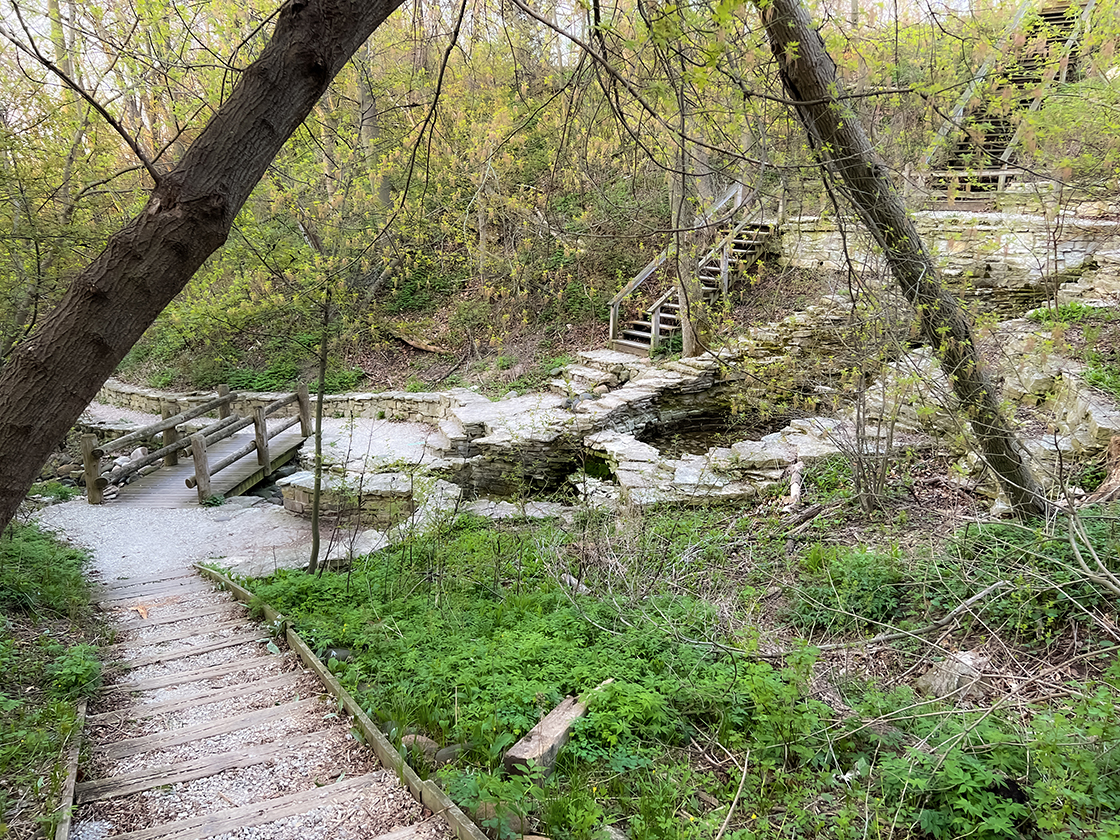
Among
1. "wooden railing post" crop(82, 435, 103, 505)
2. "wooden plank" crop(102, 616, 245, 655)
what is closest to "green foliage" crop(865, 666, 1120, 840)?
"wooden plank" crop(102, 616, 245, 655)

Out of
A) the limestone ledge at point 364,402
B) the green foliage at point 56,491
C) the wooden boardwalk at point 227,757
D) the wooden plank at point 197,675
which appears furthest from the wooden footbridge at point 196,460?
the wooden plank at point 197,675

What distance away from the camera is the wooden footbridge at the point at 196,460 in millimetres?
8094

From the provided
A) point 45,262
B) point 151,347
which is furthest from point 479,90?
point 151,347

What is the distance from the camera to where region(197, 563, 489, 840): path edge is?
6.99ft

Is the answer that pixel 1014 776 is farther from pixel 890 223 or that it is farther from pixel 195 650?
pixel 195 650

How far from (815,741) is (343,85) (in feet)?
20.5

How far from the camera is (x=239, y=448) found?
9.95 m

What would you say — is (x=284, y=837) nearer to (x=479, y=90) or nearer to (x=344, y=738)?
(x=344, y=738)

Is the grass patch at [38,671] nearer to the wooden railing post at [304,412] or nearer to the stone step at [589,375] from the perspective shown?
the wooden railing post at [304,412]

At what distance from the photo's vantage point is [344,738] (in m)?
2.83

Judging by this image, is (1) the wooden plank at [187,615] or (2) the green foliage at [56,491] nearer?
(1) the wooden plank at [187,615]

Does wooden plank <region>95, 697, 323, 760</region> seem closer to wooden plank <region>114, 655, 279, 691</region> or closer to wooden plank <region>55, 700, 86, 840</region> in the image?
wooden plank <region>55, 700, 86, 840</region>

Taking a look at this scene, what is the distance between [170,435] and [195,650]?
25.2ft

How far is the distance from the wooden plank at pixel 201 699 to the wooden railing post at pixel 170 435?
6.96 m
